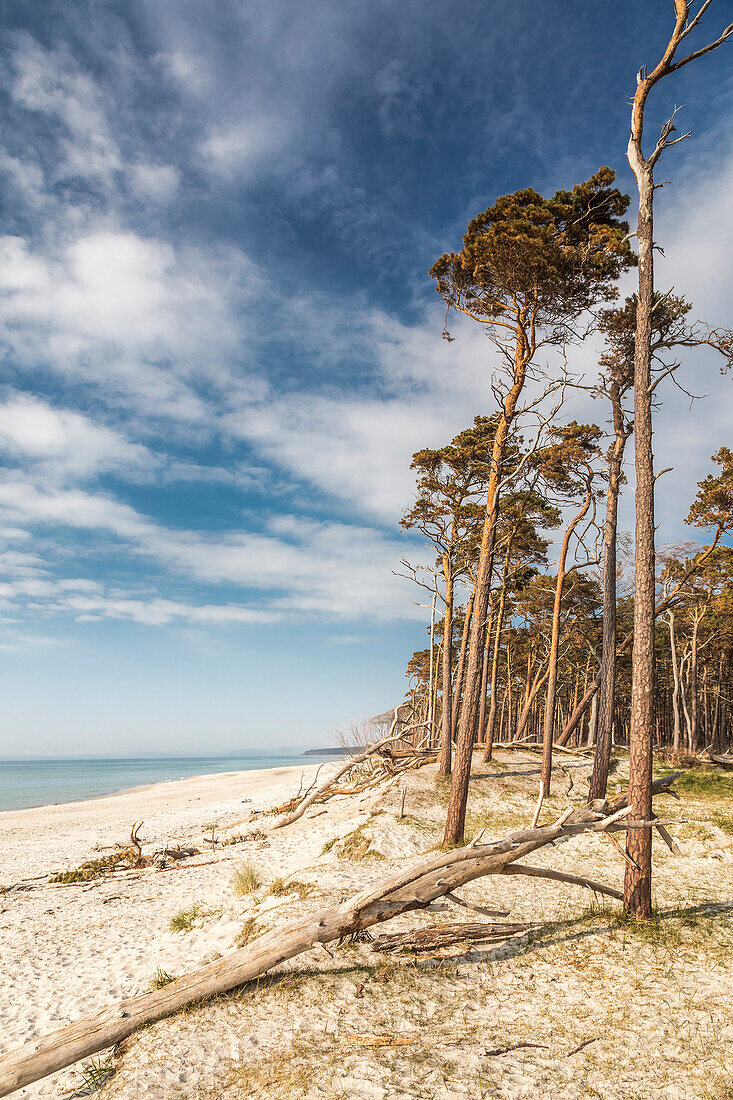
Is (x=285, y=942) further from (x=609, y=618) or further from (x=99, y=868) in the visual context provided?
(x=609, y=618)

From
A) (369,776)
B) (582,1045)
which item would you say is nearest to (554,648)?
(369,776)

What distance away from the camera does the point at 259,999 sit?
223 inches

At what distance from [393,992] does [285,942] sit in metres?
1.24

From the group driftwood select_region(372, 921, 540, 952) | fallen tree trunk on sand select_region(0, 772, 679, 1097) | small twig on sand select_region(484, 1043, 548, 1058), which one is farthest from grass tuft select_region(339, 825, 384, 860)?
small twig on sand select_region(484, 1043, 548, 1058)

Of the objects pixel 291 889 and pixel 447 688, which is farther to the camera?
pixel 447 688

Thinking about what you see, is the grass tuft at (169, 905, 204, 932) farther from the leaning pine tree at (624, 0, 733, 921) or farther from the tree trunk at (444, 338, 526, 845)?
the leaning pine tree at (624, 0, 733, 921)

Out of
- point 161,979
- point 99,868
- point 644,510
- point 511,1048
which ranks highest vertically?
point 644,510

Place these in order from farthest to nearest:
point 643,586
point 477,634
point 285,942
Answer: point 477,634 → point 643,586 → point 285,942

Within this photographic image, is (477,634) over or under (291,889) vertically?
over

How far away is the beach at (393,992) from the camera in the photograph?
4.41m

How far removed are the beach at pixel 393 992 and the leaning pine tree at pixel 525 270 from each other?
3915 mm

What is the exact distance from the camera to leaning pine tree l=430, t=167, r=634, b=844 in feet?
36.9

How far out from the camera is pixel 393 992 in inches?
225

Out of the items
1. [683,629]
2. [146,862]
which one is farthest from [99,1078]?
[683,629]
